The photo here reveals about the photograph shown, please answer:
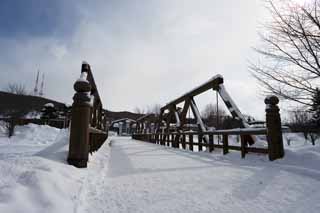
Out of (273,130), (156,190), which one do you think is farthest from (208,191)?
(273,130)

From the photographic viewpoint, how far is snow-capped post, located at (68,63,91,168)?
8.47 feet

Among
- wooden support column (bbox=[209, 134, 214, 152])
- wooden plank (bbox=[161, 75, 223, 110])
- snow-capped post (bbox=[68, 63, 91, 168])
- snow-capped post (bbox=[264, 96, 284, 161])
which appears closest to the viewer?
snow-capped post (bbox=[68, 63, 91, 168])

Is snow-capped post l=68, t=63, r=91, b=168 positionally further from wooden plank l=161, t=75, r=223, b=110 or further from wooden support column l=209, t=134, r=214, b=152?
wooden plank l=161, t=75, r=223, b=110

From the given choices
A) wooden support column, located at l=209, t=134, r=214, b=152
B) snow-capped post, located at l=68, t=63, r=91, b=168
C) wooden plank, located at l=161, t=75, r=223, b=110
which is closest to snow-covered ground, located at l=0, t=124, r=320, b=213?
snow-capped post, located at l=68, t=63, r=91, b=168

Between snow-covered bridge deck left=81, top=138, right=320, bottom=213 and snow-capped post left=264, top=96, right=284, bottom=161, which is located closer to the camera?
snow-covered bridge deck left=81, top=138, right=320, bottom=213

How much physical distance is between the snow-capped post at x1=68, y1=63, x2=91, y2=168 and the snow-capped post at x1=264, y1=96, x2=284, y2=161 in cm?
265

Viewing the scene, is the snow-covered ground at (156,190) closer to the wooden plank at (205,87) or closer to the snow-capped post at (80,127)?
the snow-capped post at (80,127)

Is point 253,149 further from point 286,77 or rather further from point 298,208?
point 286,77

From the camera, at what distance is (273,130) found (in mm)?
3252

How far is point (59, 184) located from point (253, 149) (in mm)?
3089

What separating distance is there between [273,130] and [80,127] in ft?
9.26

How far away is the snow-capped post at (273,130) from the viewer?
314 cm

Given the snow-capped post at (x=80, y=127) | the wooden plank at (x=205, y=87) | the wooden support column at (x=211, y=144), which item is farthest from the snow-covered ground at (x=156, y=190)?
the wooden plank at (x=205, y=87)

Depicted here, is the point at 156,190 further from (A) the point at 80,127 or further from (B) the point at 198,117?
(B) the point at 198,117
